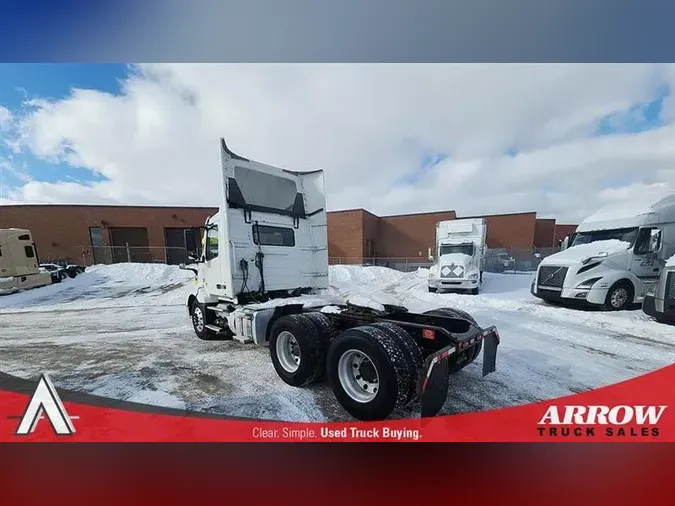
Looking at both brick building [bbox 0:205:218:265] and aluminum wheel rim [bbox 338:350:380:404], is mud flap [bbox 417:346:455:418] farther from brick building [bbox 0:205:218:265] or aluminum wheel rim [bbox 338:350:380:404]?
brick building [bbox 0:205:218:265]

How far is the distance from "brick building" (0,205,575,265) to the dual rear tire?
4.91 ft

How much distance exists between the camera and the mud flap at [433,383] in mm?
1553

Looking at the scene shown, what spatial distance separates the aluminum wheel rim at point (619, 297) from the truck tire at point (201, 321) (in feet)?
16.5

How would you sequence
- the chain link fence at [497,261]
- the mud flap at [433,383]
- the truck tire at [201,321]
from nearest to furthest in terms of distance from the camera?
the mud flap at [433,383] < the chain link fence at [497,261] < the truck tire at [201,321]

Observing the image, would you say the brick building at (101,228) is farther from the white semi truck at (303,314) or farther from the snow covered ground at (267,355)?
the snow covered ground at (267,355)

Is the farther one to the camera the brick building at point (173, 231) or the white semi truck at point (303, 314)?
the brick building at point (173, 231)

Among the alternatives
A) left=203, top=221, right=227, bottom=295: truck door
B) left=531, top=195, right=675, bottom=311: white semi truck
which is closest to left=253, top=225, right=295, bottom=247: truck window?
left=203, top=221, right=227, bottom=295: truck door

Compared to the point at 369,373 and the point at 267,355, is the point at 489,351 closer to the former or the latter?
the point at 369,373


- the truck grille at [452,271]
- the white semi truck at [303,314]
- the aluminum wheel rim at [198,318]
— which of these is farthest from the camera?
the aluminum wheel rim at [198,318]

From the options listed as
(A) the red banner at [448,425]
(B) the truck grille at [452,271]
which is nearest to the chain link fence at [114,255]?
(A) the red banner at [448,425]

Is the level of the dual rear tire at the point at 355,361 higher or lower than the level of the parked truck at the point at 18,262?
lower

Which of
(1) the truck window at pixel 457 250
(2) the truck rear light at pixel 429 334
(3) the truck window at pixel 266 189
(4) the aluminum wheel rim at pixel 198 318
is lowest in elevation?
(4) the aluminum wheel rim at pixel 198 318

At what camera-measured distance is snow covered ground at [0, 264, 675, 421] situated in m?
2.04
